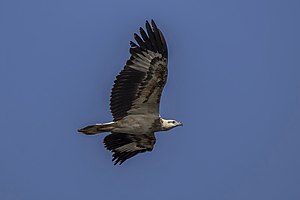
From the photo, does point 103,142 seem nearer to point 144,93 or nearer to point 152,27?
point 144,93

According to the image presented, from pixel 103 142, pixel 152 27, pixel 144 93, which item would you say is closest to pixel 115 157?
pixel 103 142

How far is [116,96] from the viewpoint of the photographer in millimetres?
24875

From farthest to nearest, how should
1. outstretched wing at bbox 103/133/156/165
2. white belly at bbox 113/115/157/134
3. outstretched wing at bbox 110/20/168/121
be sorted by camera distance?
outstretched wing at bbox 103/133/156/165, white belly at bbox 113/115/157/134, outstretched wing at bbox 110/20/168/121

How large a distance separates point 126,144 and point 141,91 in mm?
1920

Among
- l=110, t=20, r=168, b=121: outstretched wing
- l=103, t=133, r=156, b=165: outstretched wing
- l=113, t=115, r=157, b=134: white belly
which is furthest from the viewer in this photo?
l=103, t=133, r=156, b=165: outstretched wing

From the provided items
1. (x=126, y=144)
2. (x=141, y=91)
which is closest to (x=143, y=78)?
(x=141, y=91)

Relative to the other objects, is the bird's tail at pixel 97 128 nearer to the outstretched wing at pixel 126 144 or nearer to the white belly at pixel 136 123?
the white belly at pixel 136 123

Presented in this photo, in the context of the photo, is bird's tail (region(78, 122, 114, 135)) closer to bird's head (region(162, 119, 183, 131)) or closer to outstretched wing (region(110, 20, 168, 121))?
outstretched wing (region(110, 20, 168, 121))

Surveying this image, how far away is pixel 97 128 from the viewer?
976 inches

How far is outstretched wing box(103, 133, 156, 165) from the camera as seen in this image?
2578 centimetres

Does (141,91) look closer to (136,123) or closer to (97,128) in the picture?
(136,123)

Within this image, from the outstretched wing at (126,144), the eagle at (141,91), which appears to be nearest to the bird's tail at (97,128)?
the eagle at (141,91)

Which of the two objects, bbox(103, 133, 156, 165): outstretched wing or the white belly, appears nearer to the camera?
the white belly

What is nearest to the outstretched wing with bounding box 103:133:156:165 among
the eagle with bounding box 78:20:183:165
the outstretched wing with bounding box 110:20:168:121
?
the eagle with bounding box 78:20:183:165
